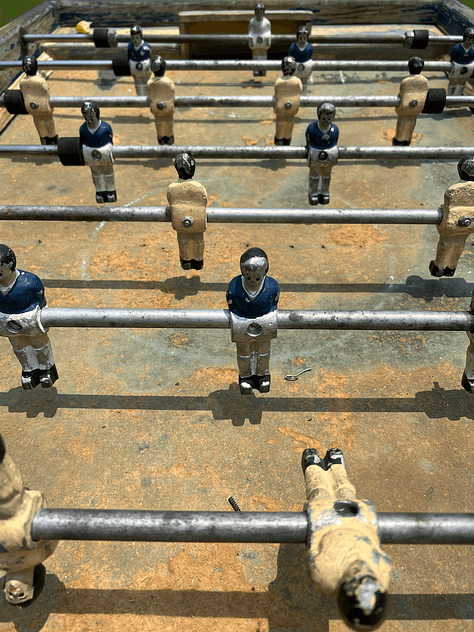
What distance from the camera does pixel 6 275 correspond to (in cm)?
269

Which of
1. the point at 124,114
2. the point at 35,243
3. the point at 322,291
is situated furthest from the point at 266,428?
the point at 124,114

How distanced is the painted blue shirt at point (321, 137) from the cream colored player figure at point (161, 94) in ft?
7.52

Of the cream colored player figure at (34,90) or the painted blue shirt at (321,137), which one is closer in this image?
the painted blue shirt at (321,137)

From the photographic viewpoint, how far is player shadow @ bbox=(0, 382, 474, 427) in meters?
3.33

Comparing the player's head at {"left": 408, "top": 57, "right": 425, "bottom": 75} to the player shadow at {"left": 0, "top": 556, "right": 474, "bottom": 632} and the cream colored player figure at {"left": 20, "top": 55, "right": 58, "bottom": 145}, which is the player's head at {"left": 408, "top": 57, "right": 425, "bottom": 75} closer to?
the cream colored player figure at {"left": 20, "top": 55, "right": 58, "bottom": 145}

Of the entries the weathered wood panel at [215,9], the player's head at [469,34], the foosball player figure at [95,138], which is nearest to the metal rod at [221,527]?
the foosball player figure at [95,138]

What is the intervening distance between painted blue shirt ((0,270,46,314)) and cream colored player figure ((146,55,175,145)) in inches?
159

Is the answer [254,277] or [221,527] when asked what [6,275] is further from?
[221,527]

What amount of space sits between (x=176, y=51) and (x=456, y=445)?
9001 mm

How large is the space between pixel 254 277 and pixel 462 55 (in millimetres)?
6739

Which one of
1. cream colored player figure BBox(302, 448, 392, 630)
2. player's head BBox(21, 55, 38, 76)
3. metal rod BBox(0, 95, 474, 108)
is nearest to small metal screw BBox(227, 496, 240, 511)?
cream colored player figure BBox(302, 448, 392, 630)

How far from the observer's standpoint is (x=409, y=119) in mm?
6230

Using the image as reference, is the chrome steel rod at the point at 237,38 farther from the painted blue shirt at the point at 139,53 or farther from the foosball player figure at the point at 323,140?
the foosball player figure at the point at 323,140

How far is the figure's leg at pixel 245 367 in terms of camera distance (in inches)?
122
